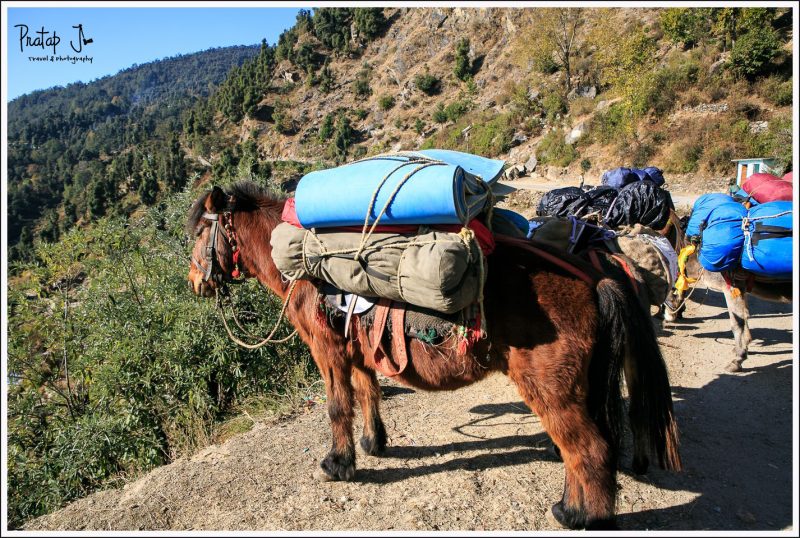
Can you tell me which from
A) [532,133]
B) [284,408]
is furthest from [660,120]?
[284,408]

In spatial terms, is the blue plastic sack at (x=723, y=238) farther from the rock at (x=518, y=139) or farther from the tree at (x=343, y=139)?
the tree at (x=343, y=139)

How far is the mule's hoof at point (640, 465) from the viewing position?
11.6 feet

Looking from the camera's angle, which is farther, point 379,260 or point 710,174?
point 710,174

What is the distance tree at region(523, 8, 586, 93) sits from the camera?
37375 mm

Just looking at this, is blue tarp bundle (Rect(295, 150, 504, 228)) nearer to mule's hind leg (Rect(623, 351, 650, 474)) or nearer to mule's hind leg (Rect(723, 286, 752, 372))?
mule's hind leg (Rect(623, 351, 650, 474))

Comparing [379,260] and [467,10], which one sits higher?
[467,10]

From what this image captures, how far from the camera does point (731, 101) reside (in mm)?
24062

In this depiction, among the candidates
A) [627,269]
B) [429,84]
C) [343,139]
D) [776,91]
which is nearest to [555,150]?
[776,91]

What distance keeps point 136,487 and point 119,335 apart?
2883mm

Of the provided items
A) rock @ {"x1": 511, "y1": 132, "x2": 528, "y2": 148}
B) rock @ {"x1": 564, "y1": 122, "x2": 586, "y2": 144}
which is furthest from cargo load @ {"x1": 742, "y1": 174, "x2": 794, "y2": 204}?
rock @ {"x1": 511, "y1": 132, "x2": 528, "y2": 148}

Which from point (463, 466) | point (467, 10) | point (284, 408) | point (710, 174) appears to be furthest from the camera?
point (467, 10)

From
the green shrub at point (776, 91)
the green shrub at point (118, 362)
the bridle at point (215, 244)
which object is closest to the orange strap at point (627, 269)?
the bridle at point (215, 244)

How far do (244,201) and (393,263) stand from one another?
1759 millimetres

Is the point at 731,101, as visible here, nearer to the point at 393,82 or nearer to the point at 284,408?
the point at 284,408
